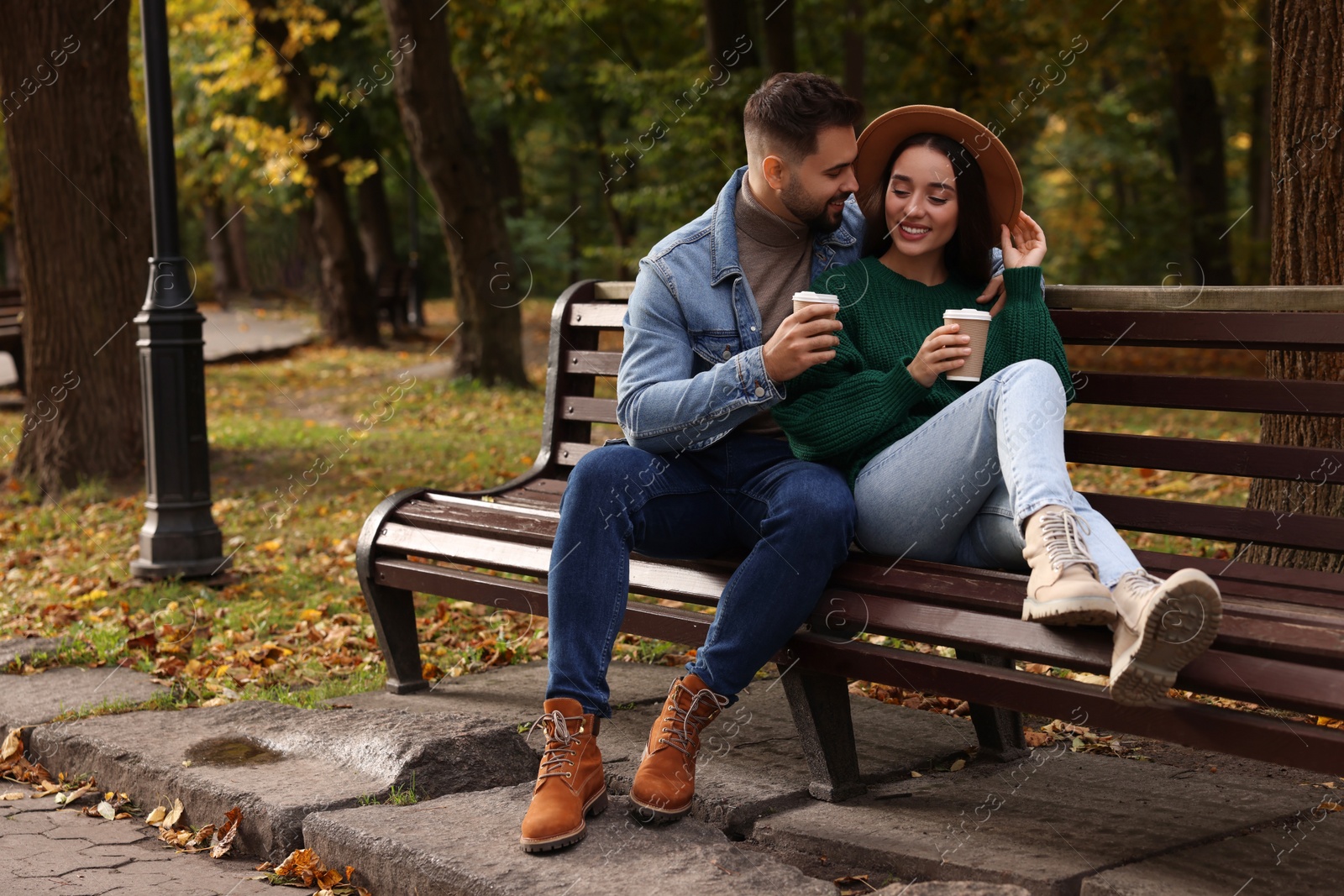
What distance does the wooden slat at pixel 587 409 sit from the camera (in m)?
4.35

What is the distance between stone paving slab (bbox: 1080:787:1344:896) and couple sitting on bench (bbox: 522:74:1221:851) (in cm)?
38

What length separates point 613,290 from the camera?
454 cm

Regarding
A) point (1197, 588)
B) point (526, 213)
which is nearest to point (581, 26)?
point (526, 213)

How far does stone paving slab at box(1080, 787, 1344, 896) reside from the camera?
253cm

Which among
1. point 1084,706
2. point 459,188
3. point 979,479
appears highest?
point 459,188

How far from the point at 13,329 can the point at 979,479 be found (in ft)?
39.9

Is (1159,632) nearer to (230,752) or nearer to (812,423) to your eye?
(812,423)

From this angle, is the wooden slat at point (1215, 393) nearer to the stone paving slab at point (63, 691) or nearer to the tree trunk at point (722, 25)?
the stone paving slab at point (63, 691)

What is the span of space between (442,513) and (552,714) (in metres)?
1.22

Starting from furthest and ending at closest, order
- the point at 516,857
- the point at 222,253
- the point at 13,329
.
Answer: the point at 222,253 < the point at 13,329 < the point at 516,857

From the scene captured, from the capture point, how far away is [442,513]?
13.2ft

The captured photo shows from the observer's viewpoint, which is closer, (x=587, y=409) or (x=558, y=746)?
(x=558, y=746)

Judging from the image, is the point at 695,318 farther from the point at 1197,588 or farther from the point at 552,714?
the point at 1197,588

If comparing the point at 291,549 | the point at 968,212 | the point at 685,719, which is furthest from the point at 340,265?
the point at 685,719
